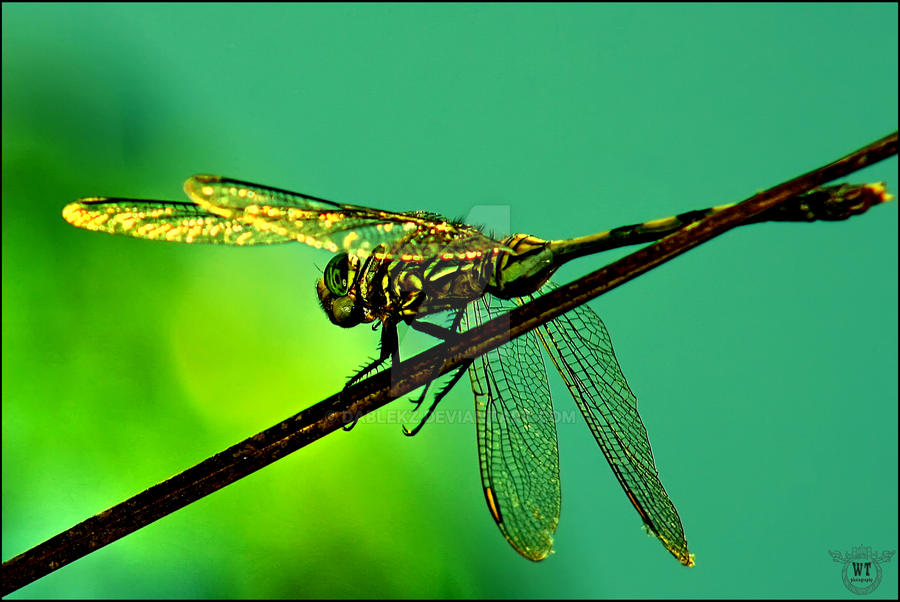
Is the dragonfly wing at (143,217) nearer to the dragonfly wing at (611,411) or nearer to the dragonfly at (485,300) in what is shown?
the dragonfly at (485,300)

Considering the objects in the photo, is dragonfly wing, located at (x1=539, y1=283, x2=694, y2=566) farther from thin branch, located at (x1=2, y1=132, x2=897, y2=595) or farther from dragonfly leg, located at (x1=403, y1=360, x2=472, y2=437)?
thin branch, located at (x1=2, y1=132, x2=897, y2=595)

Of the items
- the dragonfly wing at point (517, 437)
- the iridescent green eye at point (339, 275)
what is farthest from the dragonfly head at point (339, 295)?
the dragonfly wing at point (517, 437)

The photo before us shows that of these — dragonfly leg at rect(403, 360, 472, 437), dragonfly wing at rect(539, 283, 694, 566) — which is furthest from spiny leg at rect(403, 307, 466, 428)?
dragonfly wing at rect(539, 283, 694, 566)

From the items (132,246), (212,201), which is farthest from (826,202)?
(132,246)

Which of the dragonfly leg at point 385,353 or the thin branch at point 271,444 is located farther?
the dragonfly leg at point 385,353

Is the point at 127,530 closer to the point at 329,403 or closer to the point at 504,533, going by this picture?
the point at 329,403

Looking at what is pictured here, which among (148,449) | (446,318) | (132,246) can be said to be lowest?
(148,449)
